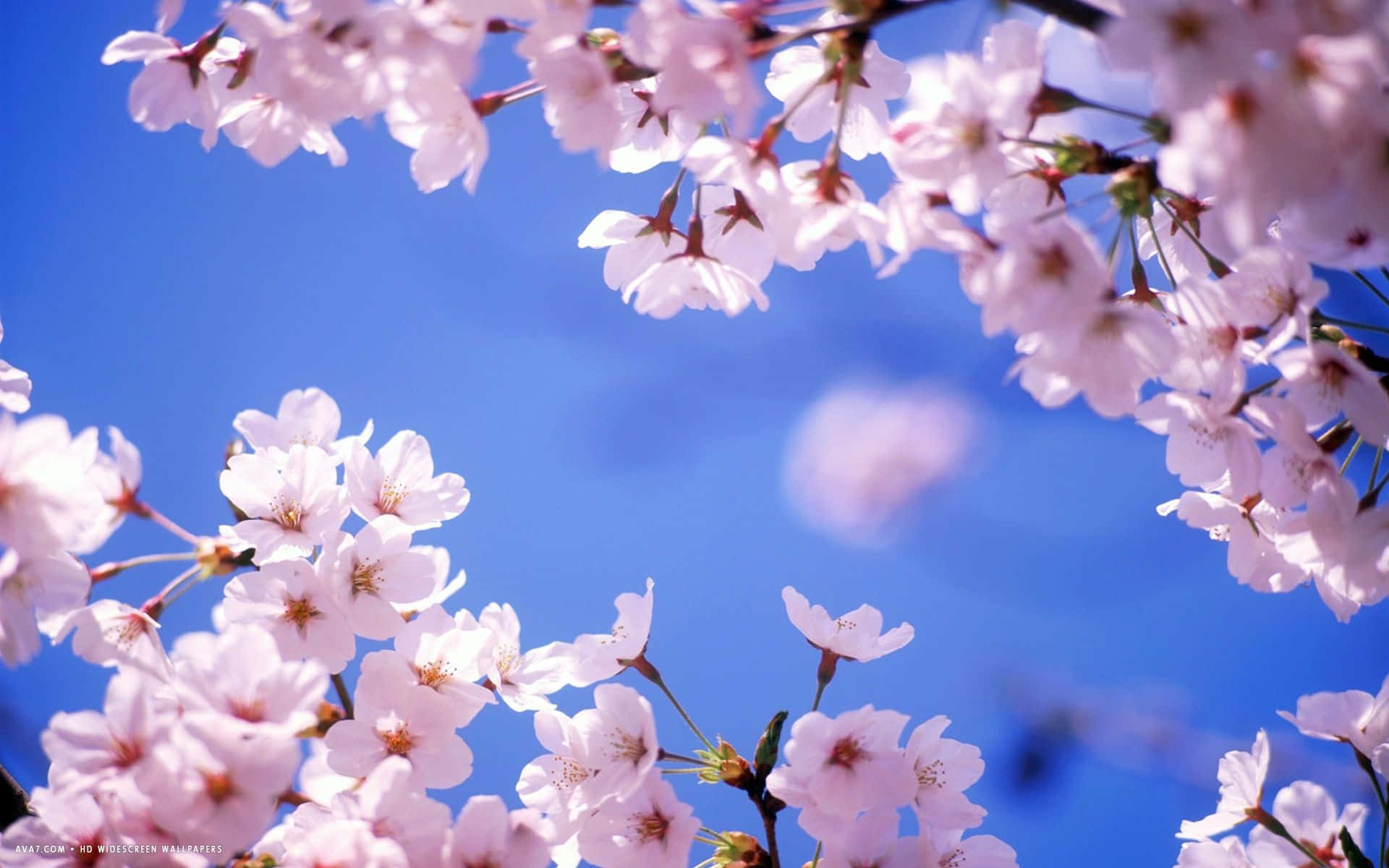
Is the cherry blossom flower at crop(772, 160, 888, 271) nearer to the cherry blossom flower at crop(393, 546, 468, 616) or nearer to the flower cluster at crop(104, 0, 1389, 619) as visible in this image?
the flower cluster at crop(104, 0, 1389, 619)

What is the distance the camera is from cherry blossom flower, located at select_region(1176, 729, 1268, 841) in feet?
5.48

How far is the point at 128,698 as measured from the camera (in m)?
1.19

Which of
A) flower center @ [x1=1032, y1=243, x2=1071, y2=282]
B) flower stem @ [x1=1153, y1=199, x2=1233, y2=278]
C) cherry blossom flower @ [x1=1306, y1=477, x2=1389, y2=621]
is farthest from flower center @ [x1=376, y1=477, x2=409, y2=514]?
cherry blossom flower @ [x1=1306, y1=477, x2=1389, y2=621]

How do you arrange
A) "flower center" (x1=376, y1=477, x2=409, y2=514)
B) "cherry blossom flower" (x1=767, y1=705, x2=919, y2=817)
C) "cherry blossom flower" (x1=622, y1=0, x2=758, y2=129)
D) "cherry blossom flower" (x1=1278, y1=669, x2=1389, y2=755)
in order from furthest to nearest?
"flower center" (x1=376, y1=477, x2=409, y2=514) → "cherry blossom flower" (x1=1278, y1=669, x2=1389, y2=755) → "cherry blossom flower" (x1=767, y1=705, x2=919, y2=817) → "cherry blossom flower" (x1=622, y1=0, x2=758, y2=129)

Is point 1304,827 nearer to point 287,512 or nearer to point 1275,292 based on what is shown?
point 1275,292

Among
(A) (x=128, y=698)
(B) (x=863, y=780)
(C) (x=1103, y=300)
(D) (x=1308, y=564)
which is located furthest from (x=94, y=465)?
(D) (x=1308, y=564)

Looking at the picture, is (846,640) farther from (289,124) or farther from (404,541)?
(289,124)

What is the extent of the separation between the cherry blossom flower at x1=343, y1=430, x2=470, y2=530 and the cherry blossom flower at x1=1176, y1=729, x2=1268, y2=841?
4.93 feet

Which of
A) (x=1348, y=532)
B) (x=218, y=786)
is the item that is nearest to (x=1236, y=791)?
(x=1348, y=532)

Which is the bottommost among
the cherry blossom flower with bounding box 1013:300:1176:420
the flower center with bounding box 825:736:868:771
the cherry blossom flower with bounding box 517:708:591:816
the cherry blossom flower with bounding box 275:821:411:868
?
the cherry blossom flower with bounding box 517:708:591:816

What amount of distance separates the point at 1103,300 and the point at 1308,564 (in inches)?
24.0

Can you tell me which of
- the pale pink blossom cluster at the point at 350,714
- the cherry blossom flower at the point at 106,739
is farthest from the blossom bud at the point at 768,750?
the cherry blossom flower at the point at 106,739

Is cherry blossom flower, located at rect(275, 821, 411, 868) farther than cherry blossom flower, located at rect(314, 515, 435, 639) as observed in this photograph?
No

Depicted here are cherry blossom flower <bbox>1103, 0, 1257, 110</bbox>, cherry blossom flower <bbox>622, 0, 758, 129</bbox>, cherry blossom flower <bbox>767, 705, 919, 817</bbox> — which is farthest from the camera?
cherry blossom flower <bbox>767, 705, 919, 817</bbox>
